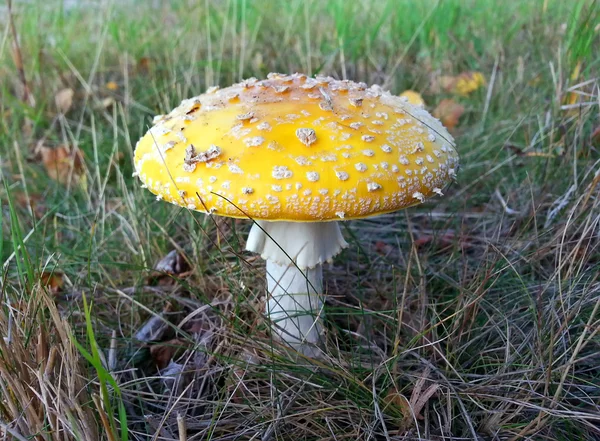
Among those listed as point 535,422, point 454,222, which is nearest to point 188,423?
point 535,422

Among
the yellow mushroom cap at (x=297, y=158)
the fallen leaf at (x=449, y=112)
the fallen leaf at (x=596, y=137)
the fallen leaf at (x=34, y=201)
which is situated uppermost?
the yellow mushroom cap at (x=297, y=158)

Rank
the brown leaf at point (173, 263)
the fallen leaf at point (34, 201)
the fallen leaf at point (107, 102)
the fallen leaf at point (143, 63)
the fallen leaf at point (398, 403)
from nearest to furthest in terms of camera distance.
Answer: the fallen leaf at point (398, 403)
the brown leaf at point (173, 263)
the fallen leaf at point (34, 201)
the fallen leaf at point (107, 102)
the fallen leaf at point (143, 63)

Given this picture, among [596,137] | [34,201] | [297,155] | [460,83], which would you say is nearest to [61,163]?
[34,201]

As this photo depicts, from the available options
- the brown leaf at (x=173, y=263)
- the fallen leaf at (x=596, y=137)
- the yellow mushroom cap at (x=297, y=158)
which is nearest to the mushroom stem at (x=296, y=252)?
the yellow mushroom cap at (x=297, y=158)

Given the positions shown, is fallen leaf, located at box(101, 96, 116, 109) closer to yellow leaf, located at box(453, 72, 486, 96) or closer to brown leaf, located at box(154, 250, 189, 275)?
brown leaf, located at box(154, 250, 189, 275)

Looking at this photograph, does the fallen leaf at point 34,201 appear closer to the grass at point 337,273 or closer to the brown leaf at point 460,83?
the grass at point 337,273

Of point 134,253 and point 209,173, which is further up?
point 209,173

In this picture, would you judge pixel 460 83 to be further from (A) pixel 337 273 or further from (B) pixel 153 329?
(B) pixel 153 329

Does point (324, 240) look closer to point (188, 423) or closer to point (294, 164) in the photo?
point (294, 164)
